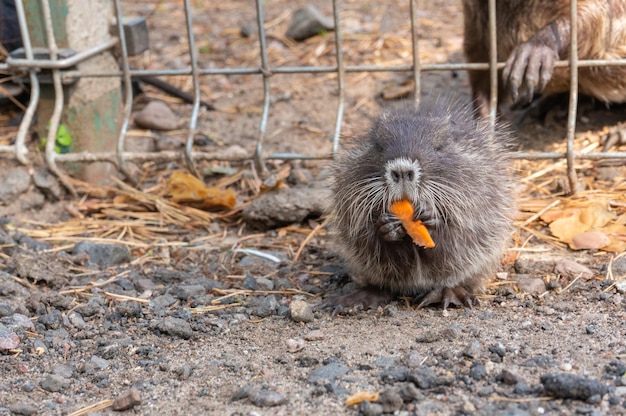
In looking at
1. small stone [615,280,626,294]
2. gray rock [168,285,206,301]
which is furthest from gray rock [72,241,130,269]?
small stone [615,280,626,294]

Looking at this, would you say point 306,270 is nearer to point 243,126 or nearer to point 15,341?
point 15,341

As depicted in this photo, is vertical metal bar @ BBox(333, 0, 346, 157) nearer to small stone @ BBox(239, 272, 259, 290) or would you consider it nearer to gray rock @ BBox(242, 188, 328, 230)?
gray rock @ BBox(242, 188, 328, 230)

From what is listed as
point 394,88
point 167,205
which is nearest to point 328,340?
point 167,205

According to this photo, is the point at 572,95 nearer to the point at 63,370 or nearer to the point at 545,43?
the point at 545,43

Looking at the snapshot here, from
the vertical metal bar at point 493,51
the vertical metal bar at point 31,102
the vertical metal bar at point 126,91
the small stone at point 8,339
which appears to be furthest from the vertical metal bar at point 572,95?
Result: the vertical metal bar at point 31,102

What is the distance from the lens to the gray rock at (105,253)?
3.93 metres

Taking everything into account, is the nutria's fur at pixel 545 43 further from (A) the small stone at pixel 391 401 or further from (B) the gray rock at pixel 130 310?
(A) the small stone at pixel 391 401

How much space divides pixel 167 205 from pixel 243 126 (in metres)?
1.14

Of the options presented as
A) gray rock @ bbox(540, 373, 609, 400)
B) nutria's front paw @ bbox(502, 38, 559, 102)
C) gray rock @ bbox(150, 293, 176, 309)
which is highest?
nutria's front paw @ bbox(502, 38, 559, 102)

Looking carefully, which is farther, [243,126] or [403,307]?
[243,126]

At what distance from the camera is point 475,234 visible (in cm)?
335

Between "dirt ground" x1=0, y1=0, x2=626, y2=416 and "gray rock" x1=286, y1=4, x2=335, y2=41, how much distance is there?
131cm

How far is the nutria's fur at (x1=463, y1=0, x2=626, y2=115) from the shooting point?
167 inches

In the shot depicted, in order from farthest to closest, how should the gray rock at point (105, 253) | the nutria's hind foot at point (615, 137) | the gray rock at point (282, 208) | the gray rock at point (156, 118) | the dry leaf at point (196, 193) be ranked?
the gray rock at point (156, 118) → the nutria's hind foot at point (615, 137) → the dry leaf at point (196, 193) → the gray rock at point (282, 208) → the gray rock at point (105, 253)
